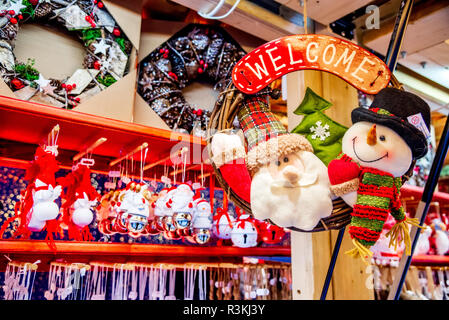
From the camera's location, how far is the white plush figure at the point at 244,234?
1.61 metres

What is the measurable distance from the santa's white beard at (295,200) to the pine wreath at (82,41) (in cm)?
102

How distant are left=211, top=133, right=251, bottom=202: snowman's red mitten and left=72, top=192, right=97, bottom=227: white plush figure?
2.44ft

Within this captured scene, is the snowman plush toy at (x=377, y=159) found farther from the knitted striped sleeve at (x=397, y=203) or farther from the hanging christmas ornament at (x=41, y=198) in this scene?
the hanging christmas ornament at (x=41, y=198)

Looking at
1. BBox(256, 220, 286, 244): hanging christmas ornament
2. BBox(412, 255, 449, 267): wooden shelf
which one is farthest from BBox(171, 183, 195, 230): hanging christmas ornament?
BBox(412, 255, 449, 267): wooden shelf

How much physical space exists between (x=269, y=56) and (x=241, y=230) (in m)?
0.95

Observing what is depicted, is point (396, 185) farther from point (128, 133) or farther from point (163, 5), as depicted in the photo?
point (163, 5)

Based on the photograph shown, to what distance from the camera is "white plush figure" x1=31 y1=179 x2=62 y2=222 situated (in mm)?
1185

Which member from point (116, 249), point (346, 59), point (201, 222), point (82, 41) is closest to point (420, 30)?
point (346, 59)

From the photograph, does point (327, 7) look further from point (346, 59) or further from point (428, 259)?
point (428, 259)

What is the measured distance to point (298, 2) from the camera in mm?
1458

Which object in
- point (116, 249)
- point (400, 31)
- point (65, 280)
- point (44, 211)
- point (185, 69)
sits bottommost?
point (65, 280)

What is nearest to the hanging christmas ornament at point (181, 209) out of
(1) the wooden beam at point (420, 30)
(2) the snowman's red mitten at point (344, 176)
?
(2) the snowman's red mitten at point (344, 176)

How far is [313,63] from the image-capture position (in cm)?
83

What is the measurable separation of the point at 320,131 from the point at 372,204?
22 cm
